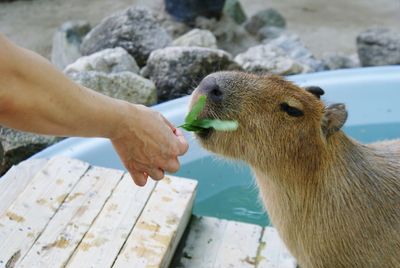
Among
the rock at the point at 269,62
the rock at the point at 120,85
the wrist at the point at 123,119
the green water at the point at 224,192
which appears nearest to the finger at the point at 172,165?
the wrist at the point at 123,119

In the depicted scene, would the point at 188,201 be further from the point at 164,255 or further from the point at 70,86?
→ the point at 70,86

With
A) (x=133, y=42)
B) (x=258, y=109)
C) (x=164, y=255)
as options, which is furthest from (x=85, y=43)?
(x=258, y=109)

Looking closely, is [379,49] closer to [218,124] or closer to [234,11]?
[234,11]

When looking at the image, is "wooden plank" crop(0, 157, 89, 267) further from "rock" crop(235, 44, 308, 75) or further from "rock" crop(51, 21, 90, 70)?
"rock" crop(51, 21, 90, 70)

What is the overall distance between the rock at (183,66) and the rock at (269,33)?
2766 millimetres

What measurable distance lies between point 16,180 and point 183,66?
2203 mm

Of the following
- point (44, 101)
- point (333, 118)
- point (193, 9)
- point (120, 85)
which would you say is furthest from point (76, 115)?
point (193, 9)

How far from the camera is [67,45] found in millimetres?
7312

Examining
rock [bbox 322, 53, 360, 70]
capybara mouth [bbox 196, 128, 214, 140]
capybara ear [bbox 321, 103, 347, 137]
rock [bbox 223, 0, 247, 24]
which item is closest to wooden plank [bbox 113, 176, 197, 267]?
capybara mouth [bbox 196, 128, 214, 140]

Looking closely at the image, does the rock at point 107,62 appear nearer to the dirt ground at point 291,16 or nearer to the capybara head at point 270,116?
the dirt ground at point 291,16

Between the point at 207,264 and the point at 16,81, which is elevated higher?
the point at 16,81

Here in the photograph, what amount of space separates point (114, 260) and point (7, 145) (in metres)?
1.95

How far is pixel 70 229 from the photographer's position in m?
3.33

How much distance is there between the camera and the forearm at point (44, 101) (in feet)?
5.94
